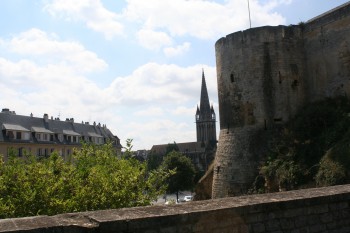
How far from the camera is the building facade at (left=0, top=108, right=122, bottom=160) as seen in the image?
4516 centimetres

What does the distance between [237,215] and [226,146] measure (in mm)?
15773

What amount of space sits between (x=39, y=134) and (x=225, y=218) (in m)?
48.3

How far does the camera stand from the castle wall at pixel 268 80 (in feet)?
62.6

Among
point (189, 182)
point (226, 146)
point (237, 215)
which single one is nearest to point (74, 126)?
point (189, 182)

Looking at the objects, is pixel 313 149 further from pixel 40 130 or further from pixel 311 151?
pixel 40 130

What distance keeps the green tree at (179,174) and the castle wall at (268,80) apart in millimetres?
31758

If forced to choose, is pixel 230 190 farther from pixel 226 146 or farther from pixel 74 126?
pixel 74 126

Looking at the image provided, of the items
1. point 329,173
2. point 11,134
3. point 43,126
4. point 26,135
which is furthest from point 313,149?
point 43,126

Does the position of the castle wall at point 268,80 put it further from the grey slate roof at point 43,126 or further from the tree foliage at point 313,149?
the grey slate roof at point 43,126

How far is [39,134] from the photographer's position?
49594mm

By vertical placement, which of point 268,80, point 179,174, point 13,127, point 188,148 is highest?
point 13,127

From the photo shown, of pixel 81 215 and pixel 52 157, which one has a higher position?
pixel 52 157

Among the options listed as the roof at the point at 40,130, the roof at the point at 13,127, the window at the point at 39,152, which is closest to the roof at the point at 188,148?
the roof at the point at 40,130

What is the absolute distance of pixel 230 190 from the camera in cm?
1948
